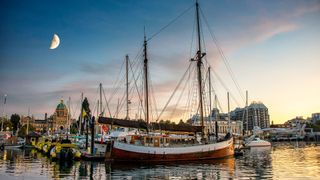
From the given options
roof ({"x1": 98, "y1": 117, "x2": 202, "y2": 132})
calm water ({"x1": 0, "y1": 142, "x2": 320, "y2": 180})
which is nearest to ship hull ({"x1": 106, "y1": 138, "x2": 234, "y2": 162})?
calm water ({"x1": 0, "y1": 142, "x2": 320, "y2": 180})

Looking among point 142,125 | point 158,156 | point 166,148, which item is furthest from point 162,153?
point 142,125

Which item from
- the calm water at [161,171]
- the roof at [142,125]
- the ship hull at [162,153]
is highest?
the roof at [142,125]

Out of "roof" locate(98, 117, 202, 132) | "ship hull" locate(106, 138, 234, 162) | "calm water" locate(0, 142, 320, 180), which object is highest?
"roof" locate(98, 117, 202, 132)

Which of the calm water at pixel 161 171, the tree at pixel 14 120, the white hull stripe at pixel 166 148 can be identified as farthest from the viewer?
the tree at pixel 14 120

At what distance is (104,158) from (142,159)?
667 centimetres

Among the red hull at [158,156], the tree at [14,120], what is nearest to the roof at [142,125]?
the red hull at [158,156]

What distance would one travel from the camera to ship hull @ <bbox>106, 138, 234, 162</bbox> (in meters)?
47.2

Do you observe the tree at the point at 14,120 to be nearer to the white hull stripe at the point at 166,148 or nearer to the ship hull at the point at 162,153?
the ship hull at the point at 162,153

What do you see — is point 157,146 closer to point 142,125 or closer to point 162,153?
point 162,153

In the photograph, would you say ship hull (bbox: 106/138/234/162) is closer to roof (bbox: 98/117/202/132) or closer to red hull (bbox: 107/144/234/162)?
red hull (bbox: 107/144/234/162)

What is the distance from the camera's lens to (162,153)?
4919cm

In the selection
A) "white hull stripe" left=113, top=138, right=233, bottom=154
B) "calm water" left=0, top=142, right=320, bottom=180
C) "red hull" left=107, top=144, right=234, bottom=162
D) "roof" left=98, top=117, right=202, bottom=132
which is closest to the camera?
"calm water" left=0, top=142, right=320, bottom=180

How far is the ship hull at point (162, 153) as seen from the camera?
155 ft

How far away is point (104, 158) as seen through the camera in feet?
165
